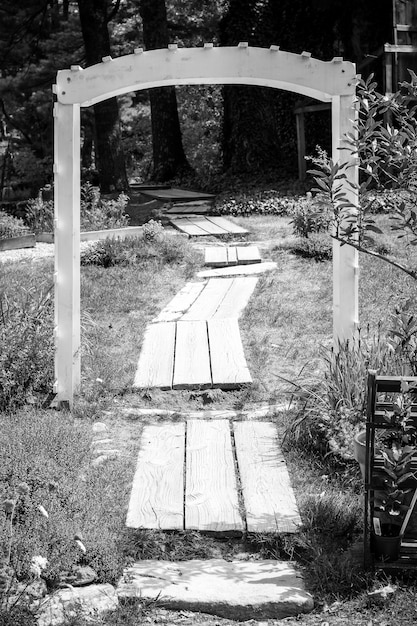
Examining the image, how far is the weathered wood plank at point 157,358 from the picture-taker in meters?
6.11

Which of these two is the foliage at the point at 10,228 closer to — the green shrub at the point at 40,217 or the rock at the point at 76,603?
the green shrub at the point at 40,217

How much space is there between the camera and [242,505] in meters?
4.19

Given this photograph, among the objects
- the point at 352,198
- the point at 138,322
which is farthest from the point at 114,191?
the point at 352,198

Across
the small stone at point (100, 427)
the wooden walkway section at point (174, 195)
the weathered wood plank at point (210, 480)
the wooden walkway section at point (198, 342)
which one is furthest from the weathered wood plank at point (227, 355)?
the wooden walkway section at point (174, 195)

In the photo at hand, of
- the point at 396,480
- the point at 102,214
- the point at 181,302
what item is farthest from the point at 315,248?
the point at 396,480

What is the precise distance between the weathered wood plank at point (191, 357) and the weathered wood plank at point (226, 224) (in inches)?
171

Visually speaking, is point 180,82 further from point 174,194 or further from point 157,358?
point 174,194

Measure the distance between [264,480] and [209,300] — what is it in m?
3.99

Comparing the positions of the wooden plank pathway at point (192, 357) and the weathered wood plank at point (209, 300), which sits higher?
the weathered wood plank at point (209, 300)

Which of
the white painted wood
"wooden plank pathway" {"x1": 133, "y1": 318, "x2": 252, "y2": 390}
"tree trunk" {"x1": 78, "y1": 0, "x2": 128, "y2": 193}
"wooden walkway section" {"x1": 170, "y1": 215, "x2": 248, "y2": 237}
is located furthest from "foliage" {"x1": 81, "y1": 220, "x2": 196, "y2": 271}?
"tree trunk" {"x1": 78, "y1": 0, "x2": 128, "y2": 193}

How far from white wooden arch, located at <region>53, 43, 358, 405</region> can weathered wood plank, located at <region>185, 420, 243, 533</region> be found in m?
1.05

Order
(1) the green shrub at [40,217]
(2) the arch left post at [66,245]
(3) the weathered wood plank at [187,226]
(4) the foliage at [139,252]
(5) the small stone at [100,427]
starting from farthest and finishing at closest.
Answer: (1) the green shrub at [40,217] < (3) the weathered wood plank at [187,226] < (4) the foliage at [139,252] < (2) the arch left post at [66,245] < (5) the small stone at [100,427]

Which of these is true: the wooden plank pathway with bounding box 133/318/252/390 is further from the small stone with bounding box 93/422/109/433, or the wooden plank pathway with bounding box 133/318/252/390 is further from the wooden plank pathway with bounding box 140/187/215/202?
the wooden plank pathway with bounding box 140/187/215/202

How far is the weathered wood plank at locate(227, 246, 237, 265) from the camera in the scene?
9928 millimetres
